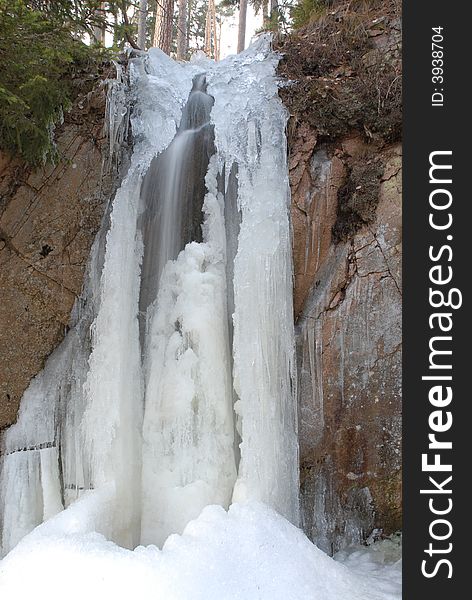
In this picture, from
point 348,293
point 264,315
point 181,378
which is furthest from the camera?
point 348,293

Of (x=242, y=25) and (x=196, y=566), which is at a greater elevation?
(x=242, y=25)

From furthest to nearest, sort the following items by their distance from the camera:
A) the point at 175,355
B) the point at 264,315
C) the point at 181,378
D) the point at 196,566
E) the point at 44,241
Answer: the point at 44,241 → the point at 175,355 → the point at 181,378 → the point at 264,315 → the point at 196,566

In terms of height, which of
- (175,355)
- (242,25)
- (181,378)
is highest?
(242,25)

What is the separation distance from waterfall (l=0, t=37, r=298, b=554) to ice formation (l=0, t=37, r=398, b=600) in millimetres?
Answer: 12

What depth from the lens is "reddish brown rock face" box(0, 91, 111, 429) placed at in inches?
199

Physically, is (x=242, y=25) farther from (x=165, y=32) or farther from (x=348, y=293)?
(x=348, y=293)

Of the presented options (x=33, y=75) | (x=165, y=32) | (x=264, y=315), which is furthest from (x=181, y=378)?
(x=165, y=32)

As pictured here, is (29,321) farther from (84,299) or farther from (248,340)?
(248,340)

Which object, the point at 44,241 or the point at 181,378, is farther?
the point at 44,241

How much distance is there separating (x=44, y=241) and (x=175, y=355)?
5.93ft

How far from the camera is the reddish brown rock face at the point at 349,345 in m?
4.52

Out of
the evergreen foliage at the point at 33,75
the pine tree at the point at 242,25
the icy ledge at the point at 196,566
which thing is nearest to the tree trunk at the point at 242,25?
the pine tree at the point at 242,25

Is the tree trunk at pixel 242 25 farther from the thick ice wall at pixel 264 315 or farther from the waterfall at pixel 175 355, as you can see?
the thick ice wall at pixel 264 315

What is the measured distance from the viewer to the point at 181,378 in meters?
4.35
